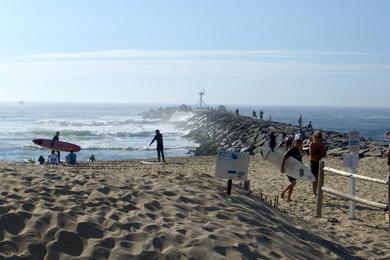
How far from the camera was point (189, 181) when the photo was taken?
9484 millimetres

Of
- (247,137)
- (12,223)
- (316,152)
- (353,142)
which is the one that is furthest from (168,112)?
(12,223)

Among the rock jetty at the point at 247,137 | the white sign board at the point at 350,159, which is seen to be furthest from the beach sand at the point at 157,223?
the rock jetty at the point at 247,137

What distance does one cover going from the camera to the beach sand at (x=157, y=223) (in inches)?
221

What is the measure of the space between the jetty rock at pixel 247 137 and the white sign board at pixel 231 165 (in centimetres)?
1546

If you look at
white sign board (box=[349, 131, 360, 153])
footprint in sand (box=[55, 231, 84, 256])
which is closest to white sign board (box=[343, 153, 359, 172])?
white sign board (box=[349, 131, 360, 153])

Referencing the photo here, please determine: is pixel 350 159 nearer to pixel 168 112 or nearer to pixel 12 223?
pixel 12 223

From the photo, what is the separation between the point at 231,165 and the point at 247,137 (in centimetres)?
2940

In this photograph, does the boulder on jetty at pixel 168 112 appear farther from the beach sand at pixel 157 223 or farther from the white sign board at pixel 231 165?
the beach sand at pixel 157 223

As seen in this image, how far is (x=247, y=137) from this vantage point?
124 ft

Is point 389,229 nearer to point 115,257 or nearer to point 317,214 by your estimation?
point 317,214

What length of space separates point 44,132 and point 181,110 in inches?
1304

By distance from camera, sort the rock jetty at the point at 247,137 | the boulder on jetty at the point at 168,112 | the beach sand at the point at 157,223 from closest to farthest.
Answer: the beach sand at the point at 157,223 < the rock jetty at the point at 247,137 < the boulder on jetty at the point at 168,112

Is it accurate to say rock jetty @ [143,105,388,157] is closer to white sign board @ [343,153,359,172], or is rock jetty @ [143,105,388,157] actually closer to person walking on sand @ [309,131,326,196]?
person walking on sand @ [309,131,326,196]

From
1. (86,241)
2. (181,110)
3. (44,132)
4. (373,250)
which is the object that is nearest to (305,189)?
(373,250)
